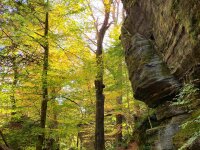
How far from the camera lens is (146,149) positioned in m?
11.3

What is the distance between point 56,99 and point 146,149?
471 cm

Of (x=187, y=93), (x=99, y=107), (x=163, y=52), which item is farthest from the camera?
(x=99, y=107)

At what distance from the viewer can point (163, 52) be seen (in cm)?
1034

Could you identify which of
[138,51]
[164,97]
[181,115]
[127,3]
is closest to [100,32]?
[127,3]

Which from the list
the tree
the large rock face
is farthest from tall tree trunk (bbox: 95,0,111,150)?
the large rock face

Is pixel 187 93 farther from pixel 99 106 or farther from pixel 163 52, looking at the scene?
pixel 99 106

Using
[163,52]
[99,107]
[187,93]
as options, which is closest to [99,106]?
[99,107]

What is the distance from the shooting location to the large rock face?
306 inches

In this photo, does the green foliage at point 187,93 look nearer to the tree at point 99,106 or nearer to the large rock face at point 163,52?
the large rock face at point 163,52

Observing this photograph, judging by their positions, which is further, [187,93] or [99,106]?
[99,106]

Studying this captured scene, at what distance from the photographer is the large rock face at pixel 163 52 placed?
7.78 meters

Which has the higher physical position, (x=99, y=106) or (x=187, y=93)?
(x=99, y=106)

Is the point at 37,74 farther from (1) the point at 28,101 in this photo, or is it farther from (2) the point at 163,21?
(2) the point at 163,21

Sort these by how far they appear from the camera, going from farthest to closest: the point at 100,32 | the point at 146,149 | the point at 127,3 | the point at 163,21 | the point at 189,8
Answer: the point at 100,32, the point at 127,3, the point at 146,149, the point at 163,21, the point at 189,8
